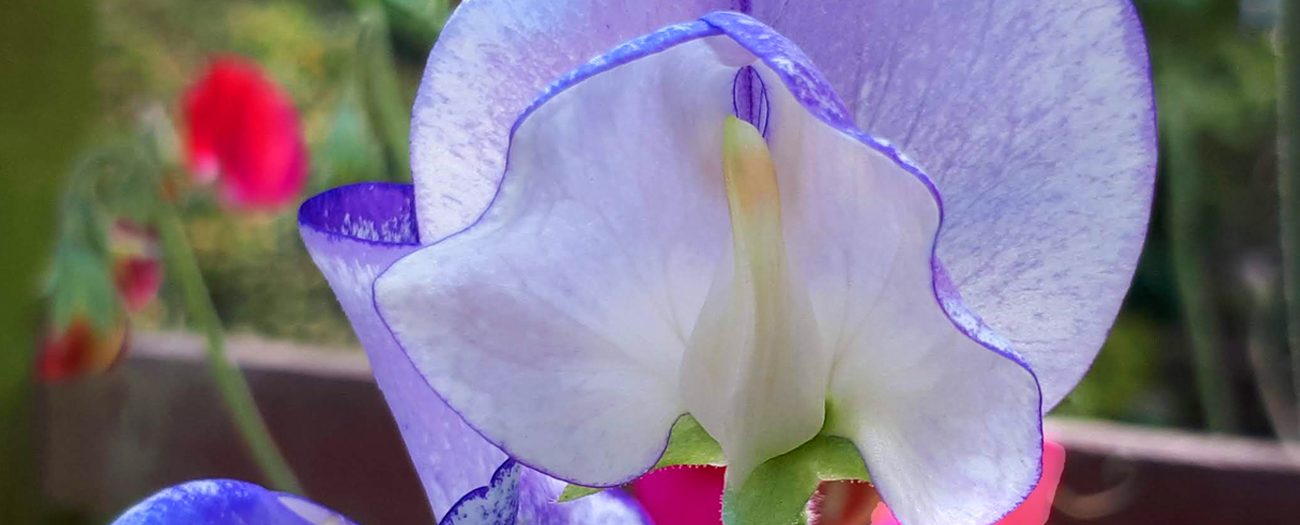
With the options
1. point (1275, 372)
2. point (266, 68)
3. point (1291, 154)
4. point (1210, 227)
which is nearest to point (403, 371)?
point (1291, 154)

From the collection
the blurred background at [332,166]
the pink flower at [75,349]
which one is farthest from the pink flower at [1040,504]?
the pink flower at [75,349]

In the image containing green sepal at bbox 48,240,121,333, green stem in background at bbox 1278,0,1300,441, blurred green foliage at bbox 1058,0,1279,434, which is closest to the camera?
green stem in background at bbox 1278,0,1300,441

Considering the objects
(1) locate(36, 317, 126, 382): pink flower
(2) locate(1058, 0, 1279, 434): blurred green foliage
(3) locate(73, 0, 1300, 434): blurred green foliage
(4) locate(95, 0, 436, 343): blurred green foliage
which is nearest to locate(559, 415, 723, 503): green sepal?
(1) locate(36, 317, 126, 382): pink flower

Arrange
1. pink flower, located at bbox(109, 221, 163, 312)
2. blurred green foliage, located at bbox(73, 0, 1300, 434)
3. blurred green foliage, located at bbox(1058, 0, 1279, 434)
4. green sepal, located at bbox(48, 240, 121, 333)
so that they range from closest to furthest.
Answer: green sepal, located at bbox(48, 240, 121, 333) → pink flower, located at bbox(109, 221, 163, 312) → blurred green foliage, located at bbox(1058, 0, 1279, 434) → blurred green foliage, located at bbox(73, 0, 1300, 434)

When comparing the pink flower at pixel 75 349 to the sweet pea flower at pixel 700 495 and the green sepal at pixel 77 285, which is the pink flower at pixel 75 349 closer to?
the green sepal at pixel 77 285

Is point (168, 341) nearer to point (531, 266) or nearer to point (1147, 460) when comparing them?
point (1147, 460)

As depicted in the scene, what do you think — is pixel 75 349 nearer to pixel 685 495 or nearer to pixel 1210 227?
pixel 685 495

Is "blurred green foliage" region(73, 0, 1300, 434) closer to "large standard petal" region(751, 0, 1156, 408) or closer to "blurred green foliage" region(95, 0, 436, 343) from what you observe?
"blurred green foliage" region(95, 0, 436, 343)
